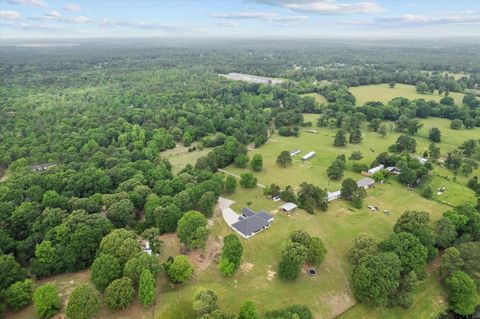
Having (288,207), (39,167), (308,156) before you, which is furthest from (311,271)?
(39,167)

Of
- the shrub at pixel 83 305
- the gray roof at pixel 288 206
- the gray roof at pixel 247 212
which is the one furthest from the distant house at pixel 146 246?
the gray roof at pixel 288 206

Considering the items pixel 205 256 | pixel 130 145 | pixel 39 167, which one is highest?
pixel 130 145

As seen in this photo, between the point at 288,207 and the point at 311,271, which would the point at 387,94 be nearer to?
the point at 288,207

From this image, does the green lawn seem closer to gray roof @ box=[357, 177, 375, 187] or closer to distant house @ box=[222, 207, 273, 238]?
distant house @ box=[222, 207, 273, 238]

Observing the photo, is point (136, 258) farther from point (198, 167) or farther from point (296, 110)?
point (296, 110)

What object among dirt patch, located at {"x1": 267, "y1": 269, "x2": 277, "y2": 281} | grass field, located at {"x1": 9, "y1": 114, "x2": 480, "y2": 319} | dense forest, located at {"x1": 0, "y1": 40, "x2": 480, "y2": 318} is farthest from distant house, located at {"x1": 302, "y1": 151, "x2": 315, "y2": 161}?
dirt patch, located at {"x1": 267, "y1": 269, "x2": 277, "y2": 281}

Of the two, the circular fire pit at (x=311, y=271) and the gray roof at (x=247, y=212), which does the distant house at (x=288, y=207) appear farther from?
the circular fire pit at (x=311, y=271)
